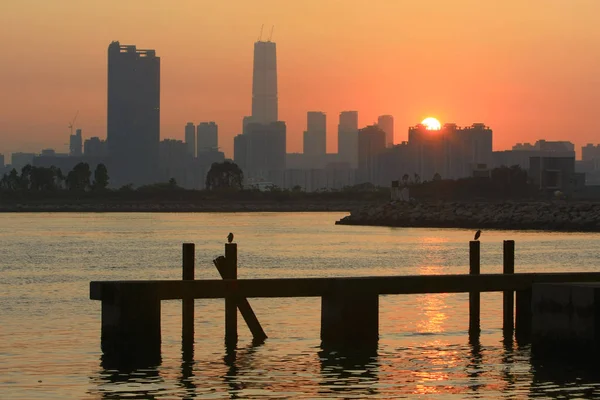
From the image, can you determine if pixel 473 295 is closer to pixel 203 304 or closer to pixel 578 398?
pixel 578 398

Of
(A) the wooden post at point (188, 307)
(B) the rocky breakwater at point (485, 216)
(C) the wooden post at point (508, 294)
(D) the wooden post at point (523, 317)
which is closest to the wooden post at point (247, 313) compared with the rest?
(A) the wooden post at point (188, 307)

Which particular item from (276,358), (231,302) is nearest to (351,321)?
(276,358)

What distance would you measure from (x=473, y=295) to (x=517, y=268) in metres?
34.9

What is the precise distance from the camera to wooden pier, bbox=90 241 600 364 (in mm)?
27109

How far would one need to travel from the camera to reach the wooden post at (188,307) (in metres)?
28.8

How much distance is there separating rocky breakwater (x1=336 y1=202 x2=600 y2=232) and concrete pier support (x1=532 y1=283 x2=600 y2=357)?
106 m

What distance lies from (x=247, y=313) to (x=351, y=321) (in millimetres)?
2531

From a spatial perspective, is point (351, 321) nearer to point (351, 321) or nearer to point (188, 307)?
point (351, 321)

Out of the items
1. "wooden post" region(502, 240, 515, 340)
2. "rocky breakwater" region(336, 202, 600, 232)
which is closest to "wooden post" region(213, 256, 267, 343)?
"wooden post" region(502, 240, 515, 340)

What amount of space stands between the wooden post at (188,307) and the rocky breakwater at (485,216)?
106301mm

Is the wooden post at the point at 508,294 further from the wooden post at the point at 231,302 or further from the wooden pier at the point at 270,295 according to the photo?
the wooden post at the point at 231,302

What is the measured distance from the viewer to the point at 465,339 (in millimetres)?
32719

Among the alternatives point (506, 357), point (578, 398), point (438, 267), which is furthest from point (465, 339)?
point (438, 267)

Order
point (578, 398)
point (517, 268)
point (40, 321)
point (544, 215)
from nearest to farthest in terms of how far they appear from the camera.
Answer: point (578, 398) < point (40, 321) < point (517, 268) < point (544, 215)
